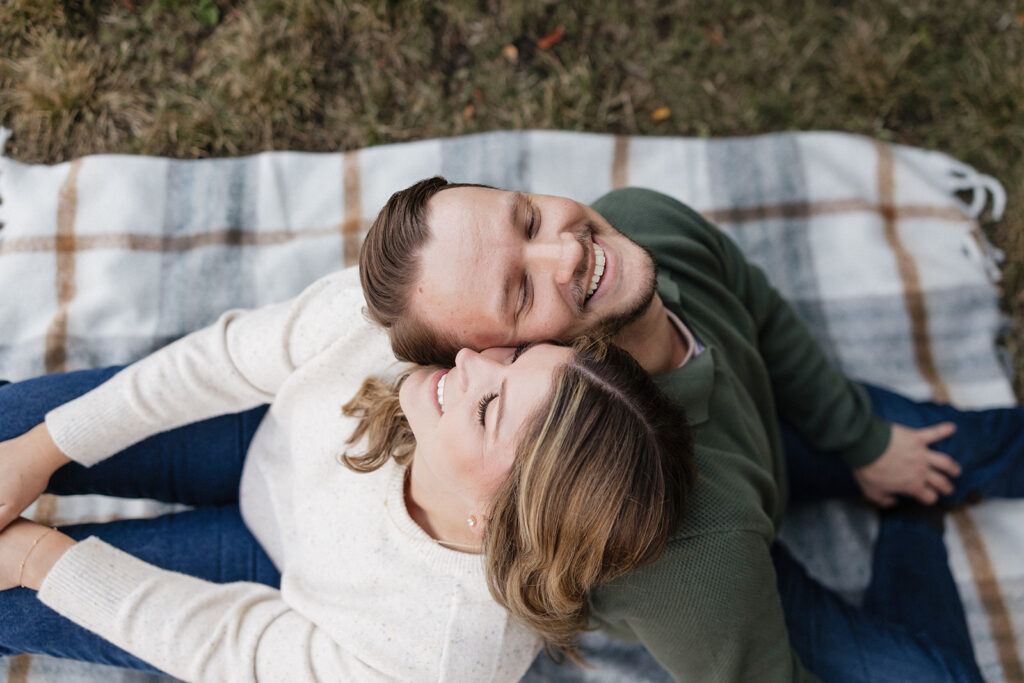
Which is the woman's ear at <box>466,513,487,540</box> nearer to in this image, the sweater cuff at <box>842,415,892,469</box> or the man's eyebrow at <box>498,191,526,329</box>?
the man's eyebrow at <box>498,191,526,329</box>

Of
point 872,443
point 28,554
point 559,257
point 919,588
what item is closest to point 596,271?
point 559,257

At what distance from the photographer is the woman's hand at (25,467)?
2262 millimetres

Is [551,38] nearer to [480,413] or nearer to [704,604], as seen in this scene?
[480,413]

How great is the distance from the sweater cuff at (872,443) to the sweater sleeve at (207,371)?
1.77 metres

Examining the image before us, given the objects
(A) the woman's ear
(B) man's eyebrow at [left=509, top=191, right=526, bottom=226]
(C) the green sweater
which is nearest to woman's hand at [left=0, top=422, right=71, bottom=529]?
(A) the woman's ear

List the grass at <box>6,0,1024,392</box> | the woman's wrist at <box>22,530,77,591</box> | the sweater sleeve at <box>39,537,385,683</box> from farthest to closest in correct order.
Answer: the grass at <box>6,0,1024,392</box> → the woman's wrist at <box>22,530,77,591</box> → the sweater sleeve at <box>39,537,385,683</box>

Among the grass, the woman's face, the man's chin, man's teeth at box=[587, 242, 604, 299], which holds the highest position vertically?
the grass

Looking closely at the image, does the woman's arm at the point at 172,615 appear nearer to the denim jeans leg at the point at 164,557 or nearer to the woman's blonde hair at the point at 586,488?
the denim jeans leg at the point at 164,557

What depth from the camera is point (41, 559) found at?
7.28ft

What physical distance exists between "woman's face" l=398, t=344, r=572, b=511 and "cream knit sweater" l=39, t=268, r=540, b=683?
34 centimetres

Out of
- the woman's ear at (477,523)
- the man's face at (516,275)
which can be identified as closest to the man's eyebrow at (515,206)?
the man's face at (516,275)

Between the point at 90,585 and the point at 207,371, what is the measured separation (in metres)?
0.68

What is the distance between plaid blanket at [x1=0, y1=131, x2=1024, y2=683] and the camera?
3000 mm

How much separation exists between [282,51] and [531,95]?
1.16 meters
